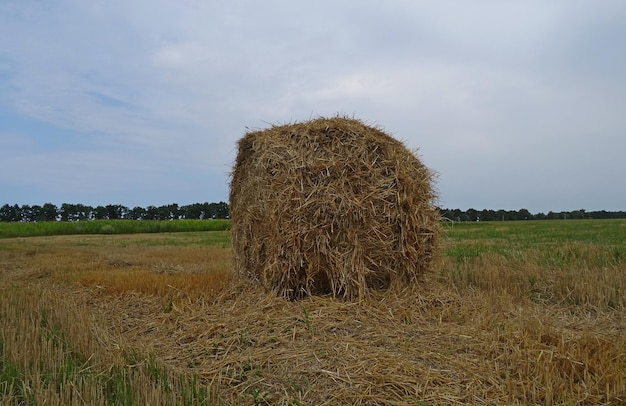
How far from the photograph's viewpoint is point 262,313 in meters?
5.72

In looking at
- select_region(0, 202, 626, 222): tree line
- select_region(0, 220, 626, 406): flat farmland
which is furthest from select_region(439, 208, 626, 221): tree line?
select_region(0, 220, 626, 406): flat farmland

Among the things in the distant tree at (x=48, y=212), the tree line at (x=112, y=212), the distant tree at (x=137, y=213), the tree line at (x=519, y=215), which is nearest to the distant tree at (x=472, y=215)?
the tree line at (x=519, y=215)

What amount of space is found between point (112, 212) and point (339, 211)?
61.3m

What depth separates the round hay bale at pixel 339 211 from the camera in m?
6.15

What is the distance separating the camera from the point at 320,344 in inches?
180

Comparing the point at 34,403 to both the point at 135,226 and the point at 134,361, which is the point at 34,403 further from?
the point at 135,226

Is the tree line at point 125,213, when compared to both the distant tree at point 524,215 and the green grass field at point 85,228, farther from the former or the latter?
the green grass field at point 85,228

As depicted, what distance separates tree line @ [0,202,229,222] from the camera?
60.1 meters

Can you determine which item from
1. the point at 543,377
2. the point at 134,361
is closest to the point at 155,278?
the point at 134,361

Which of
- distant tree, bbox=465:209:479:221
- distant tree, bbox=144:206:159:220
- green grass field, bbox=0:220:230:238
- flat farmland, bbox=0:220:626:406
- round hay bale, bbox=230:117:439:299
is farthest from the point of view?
distant tree, bbox=144:206:159:220

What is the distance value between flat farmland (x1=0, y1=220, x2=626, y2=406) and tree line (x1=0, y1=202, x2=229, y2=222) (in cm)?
5395

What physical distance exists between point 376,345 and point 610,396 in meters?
1.89

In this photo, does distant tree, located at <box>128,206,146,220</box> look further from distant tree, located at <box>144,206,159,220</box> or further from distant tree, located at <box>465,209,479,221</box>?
distant tree, located at <box>465,209,479,221</box>

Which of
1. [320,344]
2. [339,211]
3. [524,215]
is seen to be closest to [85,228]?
[339,211]
